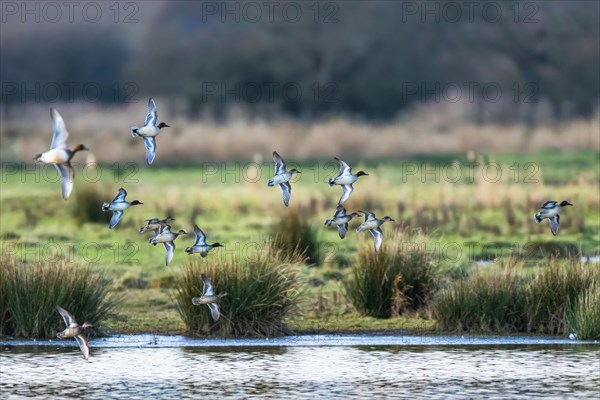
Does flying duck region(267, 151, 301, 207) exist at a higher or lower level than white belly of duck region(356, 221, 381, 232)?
higher

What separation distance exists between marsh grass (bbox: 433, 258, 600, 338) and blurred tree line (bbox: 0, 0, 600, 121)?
3921cm

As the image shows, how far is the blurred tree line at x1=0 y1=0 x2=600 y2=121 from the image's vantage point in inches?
2490

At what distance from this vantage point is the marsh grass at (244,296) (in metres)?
18.7

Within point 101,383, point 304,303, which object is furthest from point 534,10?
point 101,383

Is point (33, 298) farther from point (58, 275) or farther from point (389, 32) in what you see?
point (389, 32)


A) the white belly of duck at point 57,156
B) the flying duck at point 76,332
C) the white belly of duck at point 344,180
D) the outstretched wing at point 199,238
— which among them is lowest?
the flying duck at point 76,332

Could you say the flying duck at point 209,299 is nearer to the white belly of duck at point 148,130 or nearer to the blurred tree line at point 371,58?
the white belly of duck at point 148,130

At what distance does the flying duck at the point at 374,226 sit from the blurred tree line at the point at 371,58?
38595 mm

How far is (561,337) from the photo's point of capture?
61.6 ft

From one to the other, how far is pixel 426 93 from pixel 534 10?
21.4ft

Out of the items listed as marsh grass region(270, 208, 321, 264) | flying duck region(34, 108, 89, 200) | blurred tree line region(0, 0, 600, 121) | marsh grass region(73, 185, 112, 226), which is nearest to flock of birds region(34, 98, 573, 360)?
flying duck region(34, 108, 89, 200)

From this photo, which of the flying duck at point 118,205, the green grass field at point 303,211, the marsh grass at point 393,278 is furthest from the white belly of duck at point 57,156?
the marsh grass at point 393,278

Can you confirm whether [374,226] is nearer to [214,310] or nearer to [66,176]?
[214,310]

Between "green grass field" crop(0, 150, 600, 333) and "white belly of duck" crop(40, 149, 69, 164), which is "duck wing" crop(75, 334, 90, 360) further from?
"white belly of duck" crop(40, 149, 69, 164)
